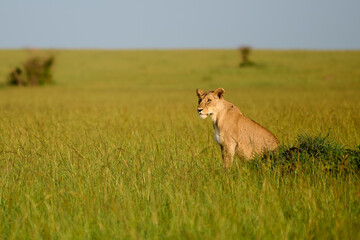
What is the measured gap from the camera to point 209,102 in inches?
244

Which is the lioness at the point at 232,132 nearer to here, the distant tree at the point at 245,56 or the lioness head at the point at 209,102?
the lioness head at the point at 209,102

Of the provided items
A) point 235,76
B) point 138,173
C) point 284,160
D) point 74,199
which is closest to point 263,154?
point 284,160

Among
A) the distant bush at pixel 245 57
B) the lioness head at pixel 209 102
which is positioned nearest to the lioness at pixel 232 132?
the lioness head at pixel 209 102

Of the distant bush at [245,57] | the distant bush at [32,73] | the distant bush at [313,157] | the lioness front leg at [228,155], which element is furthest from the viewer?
the distant bush at [245,57]

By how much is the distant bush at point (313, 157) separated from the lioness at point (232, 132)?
0.90 feet

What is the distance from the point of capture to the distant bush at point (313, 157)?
5.41 m

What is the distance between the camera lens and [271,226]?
368 centimetres

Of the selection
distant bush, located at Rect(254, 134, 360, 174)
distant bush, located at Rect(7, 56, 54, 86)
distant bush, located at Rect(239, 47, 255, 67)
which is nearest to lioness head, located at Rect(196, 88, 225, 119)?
distant bush, located at Rect(254, 134, 360, 174)

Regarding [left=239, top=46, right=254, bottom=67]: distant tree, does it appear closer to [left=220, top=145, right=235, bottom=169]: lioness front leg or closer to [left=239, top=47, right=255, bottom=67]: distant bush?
[left=239, top=47, right=255, bottom=67]: distant bush

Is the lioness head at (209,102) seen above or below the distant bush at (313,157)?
above

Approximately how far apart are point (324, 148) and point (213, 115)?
1.69 metres

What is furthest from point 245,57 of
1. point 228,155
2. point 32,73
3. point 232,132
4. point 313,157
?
point 313,157

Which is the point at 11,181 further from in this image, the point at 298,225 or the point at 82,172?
the point at 298,225

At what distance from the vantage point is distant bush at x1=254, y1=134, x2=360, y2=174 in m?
5.41
